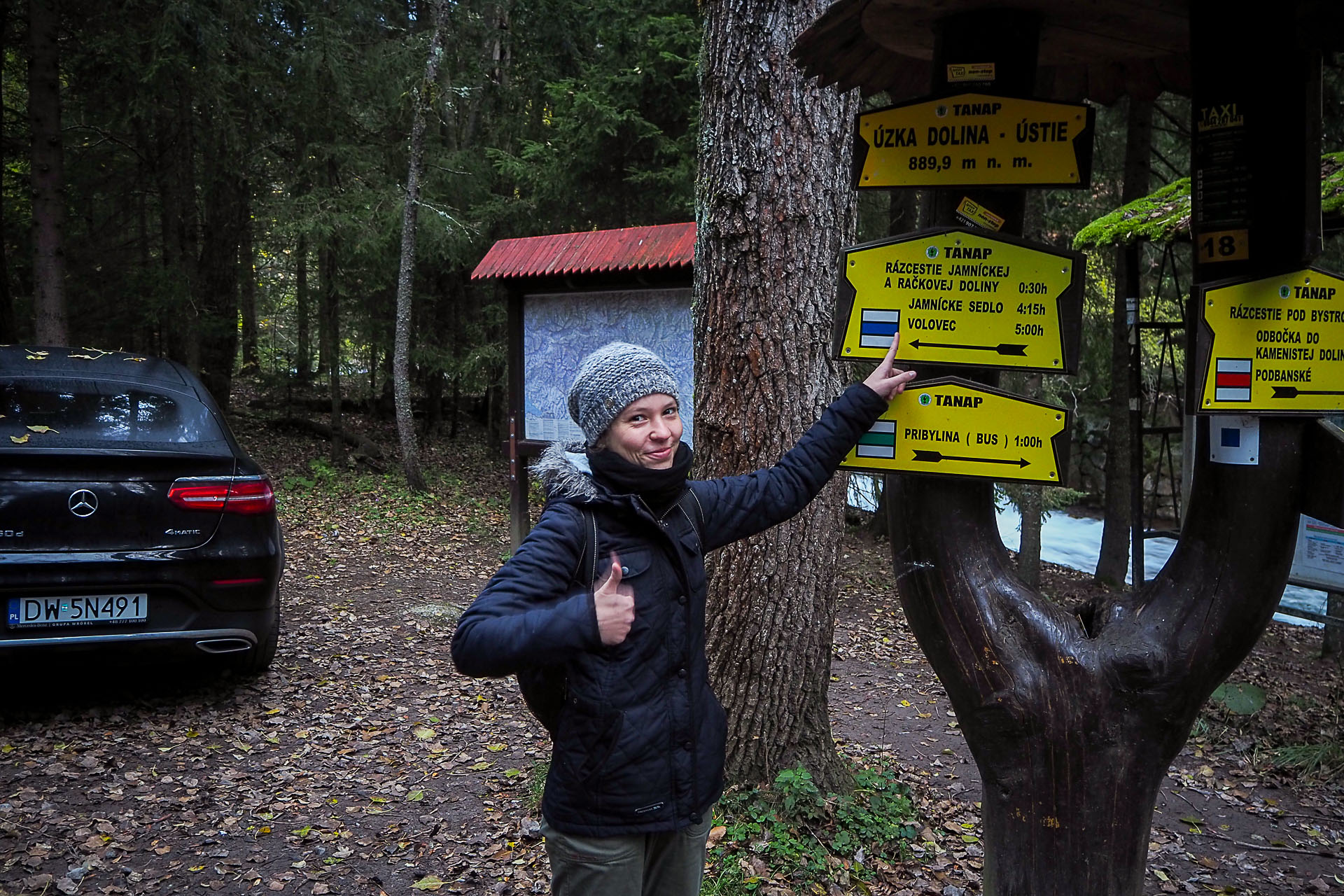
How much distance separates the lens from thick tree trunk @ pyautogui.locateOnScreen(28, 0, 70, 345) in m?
11.6

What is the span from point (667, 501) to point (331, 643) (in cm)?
514

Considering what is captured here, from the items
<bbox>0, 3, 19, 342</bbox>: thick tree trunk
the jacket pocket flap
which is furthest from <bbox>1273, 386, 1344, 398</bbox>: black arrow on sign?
<bbox>0, 3, 19, 342</bbox>: thick tree trunk

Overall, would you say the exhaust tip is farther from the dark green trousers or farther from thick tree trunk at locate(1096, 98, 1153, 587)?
thick tree trunk at locate(1096, 98, 1153, 587)

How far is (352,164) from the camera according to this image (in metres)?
15.7

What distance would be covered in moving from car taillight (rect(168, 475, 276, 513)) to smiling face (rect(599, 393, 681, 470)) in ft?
10.7

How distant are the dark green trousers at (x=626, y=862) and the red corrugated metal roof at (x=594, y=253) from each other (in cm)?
579

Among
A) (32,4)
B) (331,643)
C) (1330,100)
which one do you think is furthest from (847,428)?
(32,4)

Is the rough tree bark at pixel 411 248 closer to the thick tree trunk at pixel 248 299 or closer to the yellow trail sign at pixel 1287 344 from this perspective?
the thick tree trunk at pixel 248 299

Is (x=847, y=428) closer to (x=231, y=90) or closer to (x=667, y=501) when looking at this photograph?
(x=667, y=501)

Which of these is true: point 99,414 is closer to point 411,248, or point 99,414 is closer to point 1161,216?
point 1161,216

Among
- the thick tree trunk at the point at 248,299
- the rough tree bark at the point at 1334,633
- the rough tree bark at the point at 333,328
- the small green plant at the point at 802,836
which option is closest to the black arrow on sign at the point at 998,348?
the small green plant at the point at 802,836

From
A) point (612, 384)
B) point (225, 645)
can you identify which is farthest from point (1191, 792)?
point (225, 645)

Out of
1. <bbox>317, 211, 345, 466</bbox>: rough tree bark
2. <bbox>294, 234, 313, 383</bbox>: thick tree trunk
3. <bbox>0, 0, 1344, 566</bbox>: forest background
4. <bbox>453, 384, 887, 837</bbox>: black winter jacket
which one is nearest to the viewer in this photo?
<bbox>453, 384, 887, 837</bbox>: black winter jacket

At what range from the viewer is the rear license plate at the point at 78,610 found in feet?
14.6
